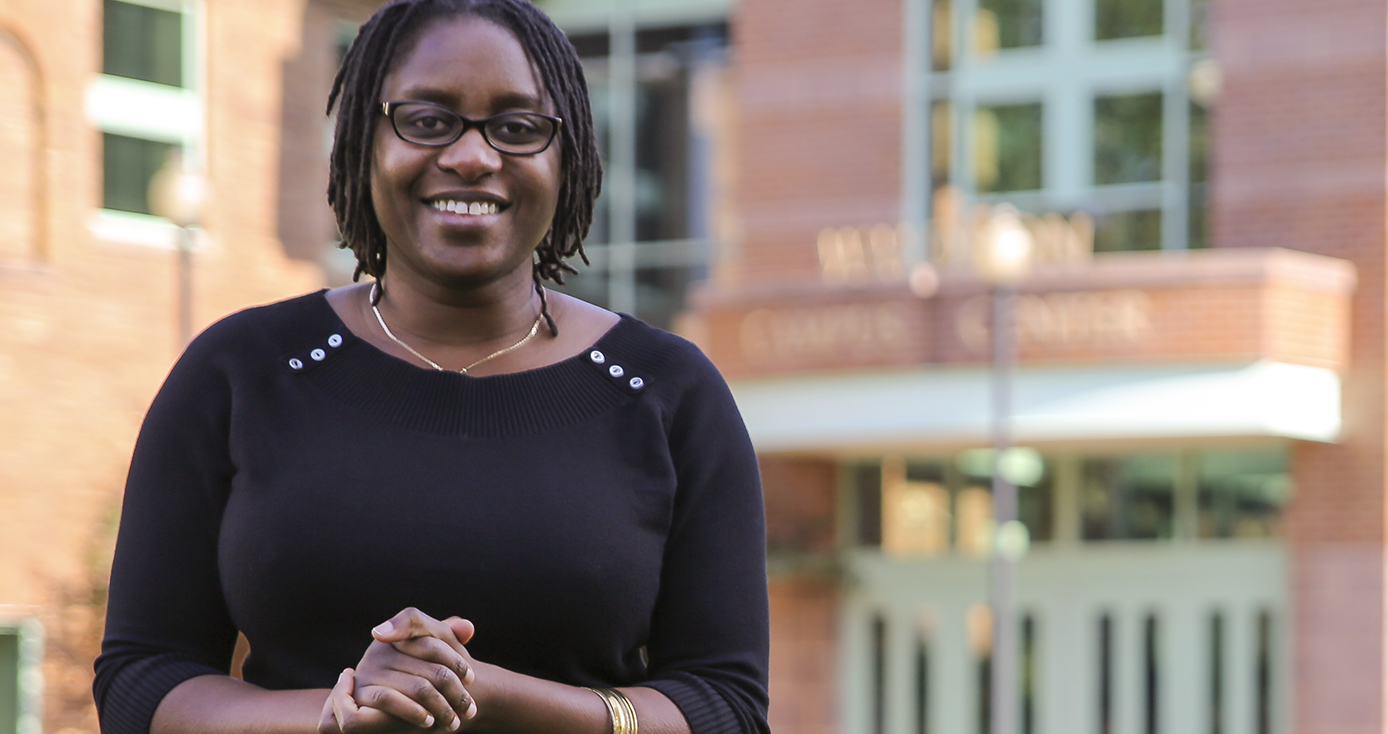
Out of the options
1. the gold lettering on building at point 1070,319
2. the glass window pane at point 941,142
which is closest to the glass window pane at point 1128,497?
the gold lettering on building at point 1070,319

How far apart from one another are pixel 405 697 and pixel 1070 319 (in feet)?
43.3

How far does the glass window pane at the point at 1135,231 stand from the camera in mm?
15328

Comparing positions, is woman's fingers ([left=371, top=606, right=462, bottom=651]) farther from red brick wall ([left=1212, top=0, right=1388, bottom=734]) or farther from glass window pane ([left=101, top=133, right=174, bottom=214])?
red brick wall ([left=1212, top=0, right=1388, bottom=734])

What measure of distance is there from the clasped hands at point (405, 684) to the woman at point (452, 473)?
6cm

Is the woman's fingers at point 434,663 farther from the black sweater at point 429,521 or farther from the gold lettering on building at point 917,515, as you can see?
the gold lettering on building at point 917,515

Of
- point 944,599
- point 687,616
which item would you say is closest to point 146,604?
point 687,616

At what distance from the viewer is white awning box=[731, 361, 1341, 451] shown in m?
14.1

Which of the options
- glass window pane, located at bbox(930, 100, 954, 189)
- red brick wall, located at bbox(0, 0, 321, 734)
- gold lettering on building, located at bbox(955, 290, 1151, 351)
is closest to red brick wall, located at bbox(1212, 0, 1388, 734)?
gold lettering on building, located at bbox(955, 290, 1151, 351)

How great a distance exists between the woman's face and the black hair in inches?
0.7

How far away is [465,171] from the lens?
1.91 metres

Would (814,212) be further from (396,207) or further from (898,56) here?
(396,207)

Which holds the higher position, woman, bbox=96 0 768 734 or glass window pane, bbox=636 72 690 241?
glass window pane, bbox=636 72 690 241

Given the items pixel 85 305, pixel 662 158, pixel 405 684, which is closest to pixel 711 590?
pixel 405 684

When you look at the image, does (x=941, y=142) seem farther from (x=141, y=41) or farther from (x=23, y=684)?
(x=23, y=684)
